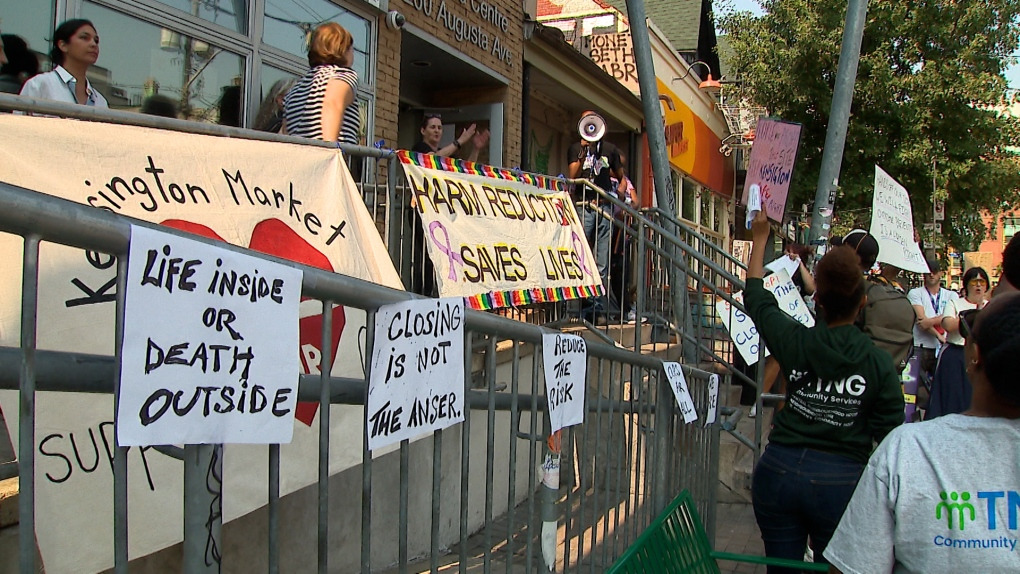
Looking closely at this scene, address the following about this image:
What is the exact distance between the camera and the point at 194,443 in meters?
1.36

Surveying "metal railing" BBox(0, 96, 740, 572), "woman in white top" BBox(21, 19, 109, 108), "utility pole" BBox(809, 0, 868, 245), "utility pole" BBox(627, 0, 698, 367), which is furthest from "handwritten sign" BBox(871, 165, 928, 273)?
"woman in white top" BBox(21, 19, 109, 108)

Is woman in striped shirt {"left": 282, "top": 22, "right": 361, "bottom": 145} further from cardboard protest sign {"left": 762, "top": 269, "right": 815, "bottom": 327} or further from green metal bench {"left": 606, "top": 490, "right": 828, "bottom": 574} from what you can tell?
cardboard protest sign {"left": 762, "top": 269, "right": 815, "bottom": 327}

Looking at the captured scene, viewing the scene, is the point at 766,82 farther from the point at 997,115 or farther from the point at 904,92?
the point at 997,115

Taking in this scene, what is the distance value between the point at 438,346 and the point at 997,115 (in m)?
19.0

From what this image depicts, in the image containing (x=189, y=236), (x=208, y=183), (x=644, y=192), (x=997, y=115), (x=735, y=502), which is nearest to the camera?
(x=189, y=236)

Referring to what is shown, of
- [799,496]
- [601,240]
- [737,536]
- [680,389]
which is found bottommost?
[737,536]

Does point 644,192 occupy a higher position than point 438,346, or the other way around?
point 644,192

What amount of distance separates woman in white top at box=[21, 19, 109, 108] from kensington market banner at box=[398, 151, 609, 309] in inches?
68.7

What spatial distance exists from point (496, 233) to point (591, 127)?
3415mm

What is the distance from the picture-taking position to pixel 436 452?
196cm

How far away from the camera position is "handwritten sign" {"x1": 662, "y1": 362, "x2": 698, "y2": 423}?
3566mm

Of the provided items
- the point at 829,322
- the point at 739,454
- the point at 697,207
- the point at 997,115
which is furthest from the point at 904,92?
the point at 829,322

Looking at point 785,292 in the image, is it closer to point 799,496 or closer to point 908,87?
point 799,496

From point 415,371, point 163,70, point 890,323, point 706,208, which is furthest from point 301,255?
point 706,208
